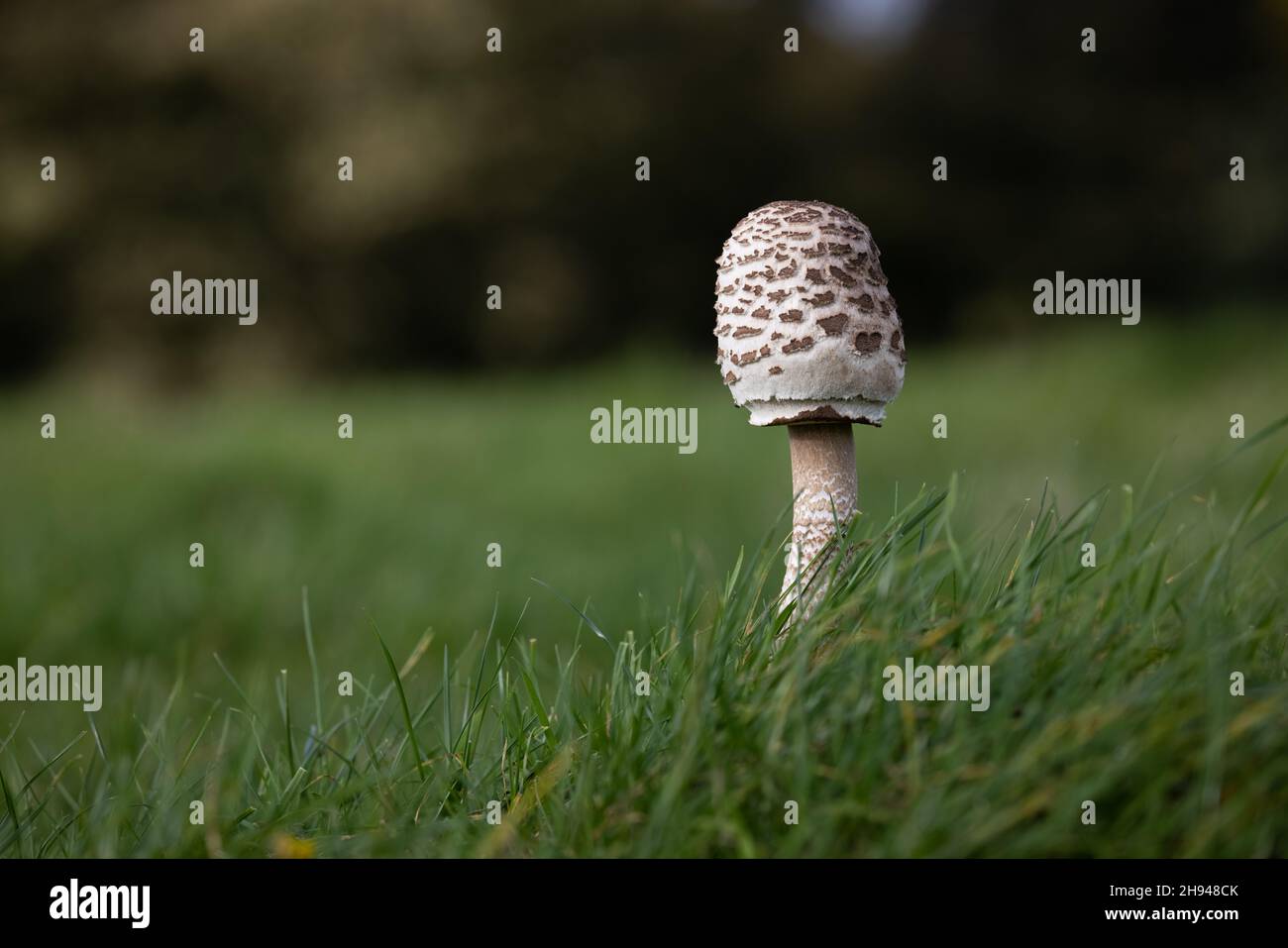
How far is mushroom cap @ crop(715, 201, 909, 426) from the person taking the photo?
215 centimetres

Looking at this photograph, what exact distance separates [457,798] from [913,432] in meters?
6.45

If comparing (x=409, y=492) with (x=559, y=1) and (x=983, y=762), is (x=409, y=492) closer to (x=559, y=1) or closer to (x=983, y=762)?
(x=983, y=762)

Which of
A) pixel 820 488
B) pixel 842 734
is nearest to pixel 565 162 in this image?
pixel 820 488

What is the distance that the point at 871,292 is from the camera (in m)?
2.19

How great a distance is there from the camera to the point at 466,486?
7.80 meters

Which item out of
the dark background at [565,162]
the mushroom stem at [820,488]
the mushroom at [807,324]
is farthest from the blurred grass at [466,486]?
the dark background at [565,162]

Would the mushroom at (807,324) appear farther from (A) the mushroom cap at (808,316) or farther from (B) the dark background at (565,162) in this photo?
(B) the dark background at (565,162)

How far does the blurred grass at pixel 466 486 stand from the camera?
5613 millimetres

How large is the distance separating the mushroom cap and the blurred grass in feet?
6.09

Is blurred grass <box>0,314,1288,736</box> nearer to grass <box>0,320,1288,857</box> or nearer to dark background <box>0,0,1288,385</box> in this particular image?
grass <box>0,320,1288,857</box>

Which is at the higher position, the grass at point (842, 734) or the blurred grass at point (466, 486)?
the blurred grass at point (466, 486)

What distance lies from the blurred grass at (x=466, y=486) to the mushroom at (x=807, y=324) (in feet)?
6.01

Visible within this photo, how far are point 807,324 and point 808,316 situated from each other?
0.01 metres

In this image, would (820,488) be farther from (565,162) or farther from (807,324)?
(565,162)
